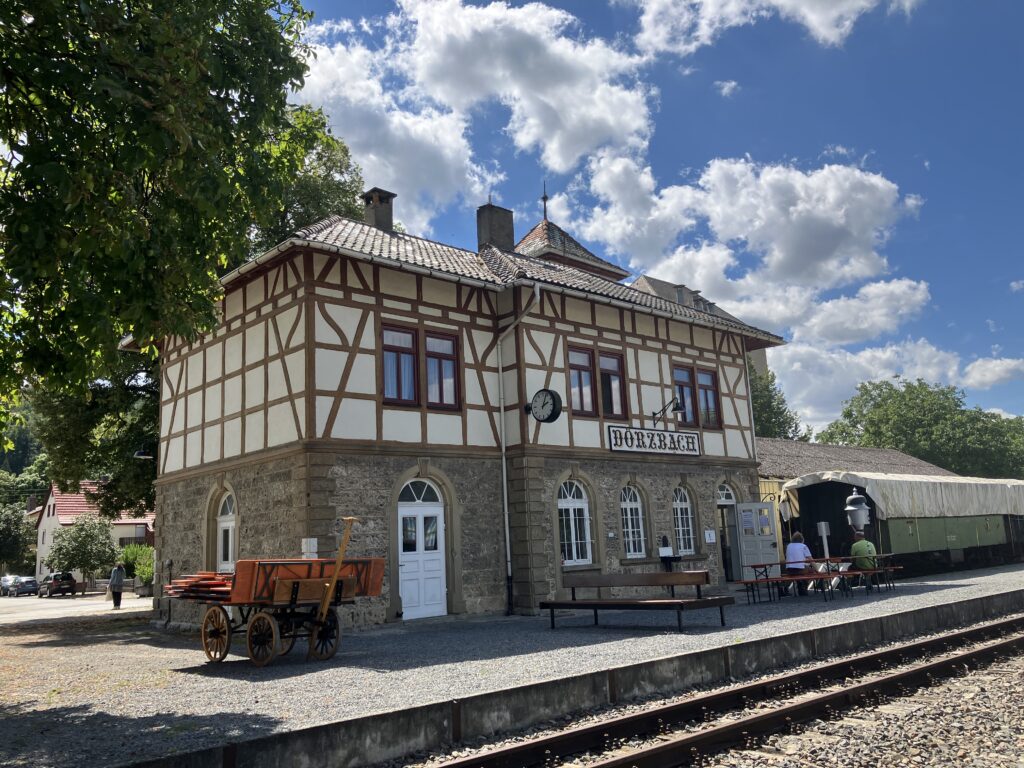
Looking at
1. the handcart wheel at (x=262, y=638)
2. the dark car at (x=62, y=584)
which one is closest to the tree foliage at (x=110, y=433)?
the handcart wheel at (x=262, y=638)

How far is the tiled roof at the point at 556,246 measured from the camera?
91.4 feet

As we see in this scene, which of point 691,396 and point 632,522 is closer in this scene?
point 632,522

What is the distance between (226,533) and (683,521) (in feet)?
33.9

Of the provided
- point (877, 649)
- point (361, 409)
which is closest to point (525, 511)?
point (361, 409)

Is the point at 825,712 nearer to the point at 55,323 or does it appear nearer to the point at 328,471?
the point at 55,323

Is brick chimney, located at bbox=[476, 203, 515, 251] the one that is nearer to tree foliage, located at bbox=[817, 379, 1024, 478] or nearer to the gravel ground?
the gravel ground

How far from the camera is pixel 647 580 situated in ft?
42.3

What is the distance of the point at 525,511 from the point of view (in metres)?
16.3

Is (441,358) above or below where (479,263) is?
below

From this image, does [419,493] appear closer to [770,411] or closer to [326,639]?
[326,639]

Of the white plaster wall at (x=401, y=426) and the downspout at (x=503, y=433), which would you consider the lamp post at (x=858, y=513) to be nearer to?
the downspout at (x=503, y=433)

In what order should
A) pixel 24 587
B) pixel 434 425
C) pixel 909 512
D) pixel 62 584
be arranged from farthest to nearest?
1. pixel 24 587
2. pixel 62 584
3. pixel 909 512
4. pixel 434 425

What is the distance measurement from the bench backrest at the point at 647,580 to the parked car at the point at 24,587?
138 feet

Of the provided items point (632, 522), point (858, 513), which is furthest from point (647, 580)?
point (858, 513)
